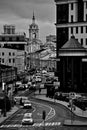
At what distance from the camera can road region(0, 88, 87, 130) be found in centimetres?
4391

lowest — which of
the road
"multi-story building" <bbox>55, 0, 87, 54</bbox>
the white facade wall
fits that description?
the road

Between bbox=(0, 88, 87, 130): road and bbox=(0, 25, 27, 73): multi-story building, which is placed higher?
bbox=(0, 25, 27, 73): multi-story building

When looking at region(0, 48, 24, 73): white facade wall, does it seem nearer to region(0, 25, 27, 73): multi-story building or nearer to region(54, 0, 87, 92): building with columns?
region(0, 25, 27, 73): multi-story building

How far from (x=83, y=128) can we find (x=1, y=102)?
19.1 m

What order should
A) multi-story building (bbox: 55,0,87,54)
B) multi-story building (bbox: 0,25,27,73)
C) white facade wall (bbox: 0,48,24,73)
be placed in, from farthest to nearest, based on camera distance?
multi-story building (bbox: 0,25,27,73) < white facade wall (bbox: 0,48,24,73) < multi-story building (bbox: 55,0,87,54)

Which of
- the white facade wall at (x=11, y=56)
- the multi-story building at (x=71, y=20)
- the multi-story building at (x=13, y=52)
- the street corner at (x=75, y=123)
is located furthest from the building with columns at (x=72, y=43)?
the street corner at (x=75, y=123)

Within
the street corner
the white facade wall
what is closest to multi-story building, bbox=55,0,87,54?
the white facade wall

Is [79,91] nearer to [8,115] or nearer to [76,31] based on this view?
[76,31]

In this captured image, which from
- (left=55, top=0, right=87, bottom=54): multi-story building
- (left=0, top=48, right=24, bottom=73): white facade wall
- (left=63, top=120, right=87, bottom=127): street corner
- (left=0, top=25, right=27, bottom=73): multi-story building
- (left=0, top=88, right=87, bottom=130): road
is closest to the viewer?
(left=0, top=88, right=87, bottom=130): road

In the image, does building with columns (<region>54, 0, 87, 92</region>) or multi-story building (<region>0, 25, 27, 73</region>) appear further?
multi-story building (<region>0, 25, 27, 73</region>)

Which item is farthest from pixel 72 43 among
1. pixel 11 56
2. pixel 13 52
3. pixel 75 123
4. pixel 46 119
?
pixel 13 52

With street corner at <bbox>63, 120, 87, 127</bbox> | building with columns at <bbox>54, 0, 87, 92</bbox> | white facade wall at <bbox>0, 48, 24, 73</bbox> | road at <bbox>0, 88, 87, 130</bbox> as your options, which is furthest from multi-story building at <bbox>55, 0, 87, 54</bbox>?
street corner at <bbox>63, 120, 87, 127</bbox>

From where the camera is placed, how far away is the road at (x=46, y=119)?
144ft

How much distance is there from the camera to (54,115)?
5500 centimetres
